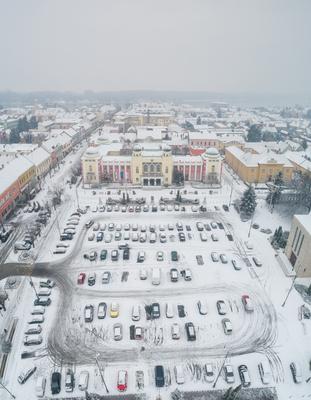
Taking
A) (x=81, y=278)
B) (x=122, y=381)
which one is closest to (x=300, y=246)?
(x=122, y=381)

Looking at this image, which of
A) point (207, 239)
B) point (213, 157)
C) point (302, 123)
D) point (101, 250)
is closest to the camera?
point (101, 250)

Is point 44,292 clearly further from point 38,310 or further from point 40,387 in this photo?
point 40,387

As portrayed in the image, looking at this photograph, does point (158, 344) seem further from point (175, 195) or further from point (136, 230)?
point (175, 195)

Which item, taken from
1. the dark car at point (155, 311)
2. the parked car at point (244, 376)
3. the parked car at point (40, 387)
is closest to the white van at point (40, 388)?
the parked car at point (40, 387)

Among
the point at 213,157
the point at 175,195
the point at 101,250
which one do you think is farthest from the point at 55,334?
the point at 213,157

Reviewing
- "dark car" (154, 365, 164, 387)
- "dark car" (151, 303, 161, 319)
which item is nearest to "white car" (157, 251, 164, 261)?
"dark car" (151, 303, 161, 319)

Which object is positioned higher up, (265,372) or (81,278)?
(81,278)

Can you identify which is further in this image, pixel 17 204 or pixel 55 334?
→ pixel 17 204

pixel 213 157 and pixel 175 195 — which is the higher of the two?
pixel 213 157
